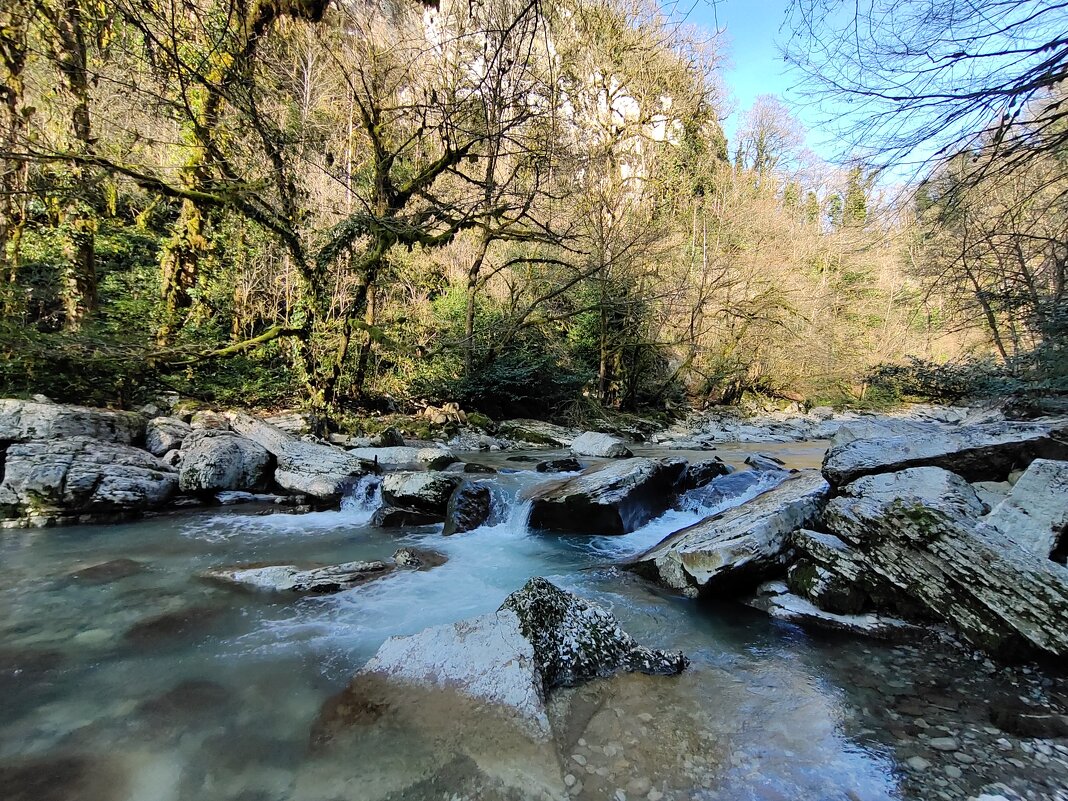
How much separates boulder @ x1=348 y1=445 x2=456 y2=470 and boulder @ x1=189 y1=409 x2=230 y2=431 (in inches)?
71.2

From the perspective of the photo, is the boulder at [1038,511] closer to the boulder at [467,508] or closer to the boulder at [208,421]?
the boulder at [467,508]

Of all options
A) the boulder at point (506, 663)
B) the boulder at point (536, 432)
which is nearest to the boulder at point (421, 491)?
the boulder at point (506, 663)

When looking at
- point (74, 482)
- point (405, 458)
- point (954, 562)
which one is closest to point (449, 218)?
point (405, 458)

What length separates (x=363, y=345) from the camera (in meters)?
10.2

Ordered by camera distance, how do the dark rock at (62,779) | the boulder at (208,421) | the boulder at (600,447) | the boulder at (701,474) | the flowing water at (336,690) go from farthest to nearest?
the boulder at (600,447)
the boulder at (208,421)
the boulder at (701,474)
the flowing water at (336,690)
the dark rock at (62,779)

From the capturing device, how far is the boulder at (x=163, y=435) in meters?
6.54

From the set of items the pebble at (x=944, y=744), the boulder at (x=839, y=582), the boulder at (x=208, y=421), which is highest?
the boulder at (x=208, y=421)

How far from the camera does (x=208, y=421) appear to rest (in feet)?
24.7

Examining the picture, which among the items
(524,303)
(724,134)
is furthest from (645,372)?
(724,134)

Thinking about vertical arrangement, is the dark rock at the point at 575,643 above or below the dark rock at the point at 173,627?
above

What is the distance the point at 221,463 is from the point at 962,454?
305 inches

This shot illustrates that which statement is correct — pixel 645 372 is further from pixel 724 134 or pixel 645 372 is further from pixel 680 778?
pixel 680 778

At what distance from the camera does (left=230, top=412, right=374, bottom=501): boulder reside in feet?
20.8

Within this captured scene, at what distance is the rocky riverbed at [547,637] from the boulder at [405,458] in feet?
5.70
